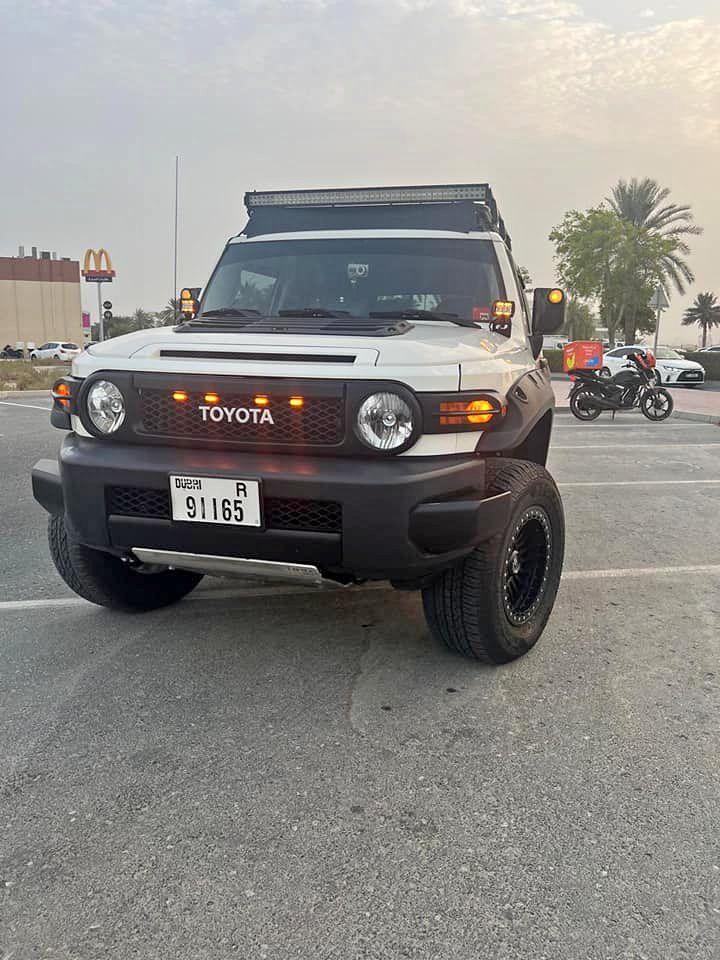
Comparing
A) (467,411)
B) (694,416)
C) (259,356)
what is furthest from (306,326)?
(694,416)

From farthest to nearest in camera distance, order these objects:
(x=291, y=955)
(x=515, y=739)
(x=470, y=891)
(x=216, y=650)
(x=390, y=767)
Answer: (x=216, y=650) < (x=515, y=739) < (x=390, y=767) < (x=470, y=891) < (x=291, y=955)

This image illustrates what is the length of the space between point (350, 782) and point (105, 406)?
5.42ft

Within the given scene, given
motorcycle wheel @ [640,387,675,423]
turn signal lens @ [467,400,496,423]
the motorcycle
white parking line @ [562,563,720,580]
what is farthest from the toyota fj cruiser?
motorcycle wheel @ [640,387,675,423]

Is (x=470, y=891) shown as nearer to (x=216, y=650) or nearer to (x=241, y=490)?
(x=241, y=490)

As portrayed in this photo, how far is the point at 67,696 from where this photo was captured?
3.01 metres

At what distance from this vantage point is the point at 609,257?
35906 millimetres

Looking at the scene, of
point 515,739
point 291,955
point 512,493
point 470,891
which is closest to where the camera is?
point 291,955

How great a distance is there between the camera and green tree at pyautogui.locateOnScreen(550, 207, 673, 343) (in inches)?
1395

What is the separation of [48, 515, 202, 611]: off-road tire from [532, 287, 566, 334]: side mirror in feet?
7.89

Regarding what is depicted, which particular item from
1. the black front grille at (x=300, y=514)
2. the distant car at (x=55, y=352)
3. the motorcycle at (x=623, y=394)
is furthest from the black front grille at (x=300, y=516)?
the distant car at (x=55, y=352)

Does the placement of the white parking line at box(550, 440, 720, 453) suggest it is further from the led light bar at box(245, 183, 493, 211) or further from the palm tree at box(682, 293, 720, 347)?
the palm tree at box(682, 293, 720, 347)

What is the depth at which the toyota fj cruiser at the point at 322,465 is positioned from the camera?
2.69 meters

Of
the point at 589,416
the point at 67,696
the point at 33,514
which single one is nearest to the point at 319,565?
the point at 67,696

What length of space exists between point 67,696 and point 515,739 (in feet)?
5.58
